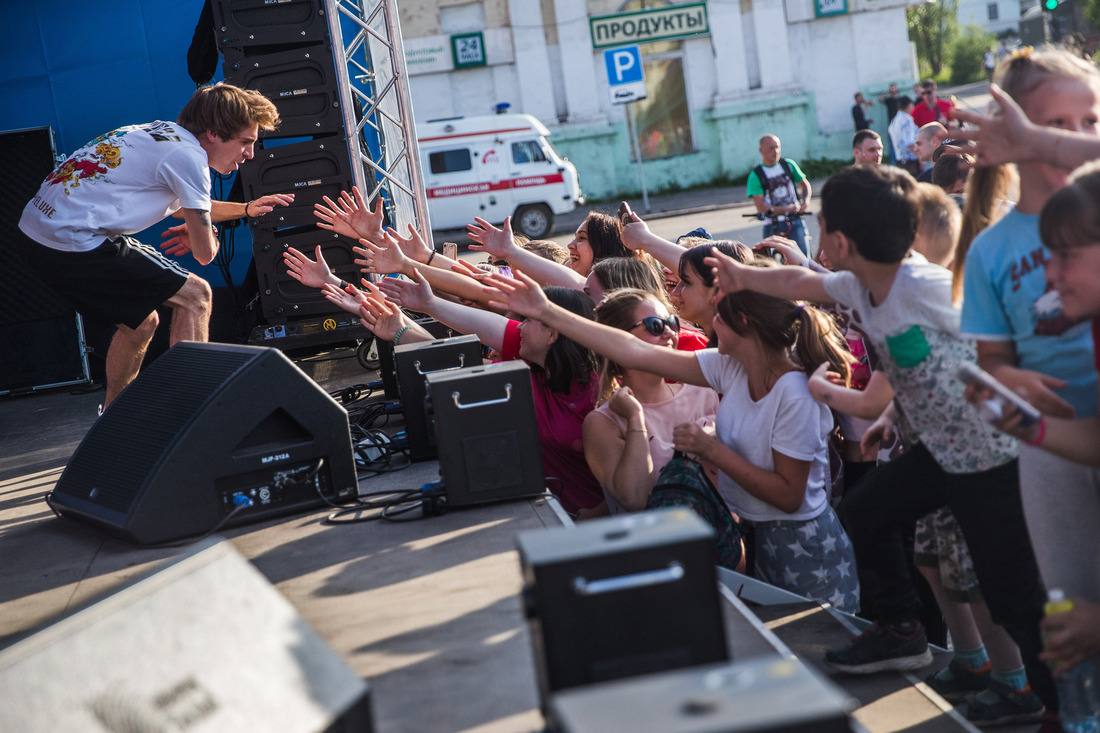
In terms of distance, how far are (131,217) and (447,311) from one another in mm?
1223

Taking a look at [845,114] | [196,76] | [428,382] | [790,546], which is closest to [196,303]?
[428,382]

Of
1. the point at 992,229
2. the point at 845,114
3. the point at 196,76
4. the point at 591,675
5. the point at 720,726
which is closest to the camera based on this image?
the point at 720,726

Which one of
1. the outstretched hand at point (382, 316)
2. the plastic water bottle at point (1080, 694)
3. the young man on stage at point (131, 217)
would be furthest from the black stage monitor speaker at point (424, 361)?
the plastic water bottle at point (1080, 694)

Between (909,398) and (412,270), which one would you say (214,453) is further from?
(909,398)

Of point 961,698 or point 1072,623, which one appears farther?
point 961,698

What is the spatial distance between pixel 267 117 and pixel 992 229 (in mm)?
2818

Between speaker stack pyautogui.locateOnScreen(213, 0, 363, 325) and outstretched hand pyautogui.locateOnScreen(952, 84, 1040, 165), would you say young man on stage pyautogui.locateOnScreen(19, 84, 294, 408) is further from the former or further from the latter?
outstretched hand pyautogui.locateOnScreen(952, 84, 1040, 165)

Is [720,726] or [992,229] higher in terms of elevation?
[992,229]

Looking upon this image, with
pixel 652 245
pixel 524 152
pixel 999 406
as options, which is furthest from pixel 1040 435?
pixel 524 152

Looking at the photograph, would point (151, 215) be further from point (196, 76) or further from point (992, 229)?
point (196, 76)

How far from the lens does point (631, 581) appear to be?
4.50 feet

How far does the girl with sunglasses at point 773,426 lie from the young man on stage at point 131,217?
147cm

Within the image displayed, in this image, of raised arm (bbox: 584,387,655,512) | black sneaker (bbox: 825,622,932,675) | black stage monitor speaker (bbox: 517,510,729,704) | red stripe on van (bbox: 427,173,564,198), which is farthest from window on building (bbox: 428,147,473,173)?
black stage monitor speaker (bbox: 517,510,729,704)

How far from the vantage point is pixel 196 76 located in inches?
280
